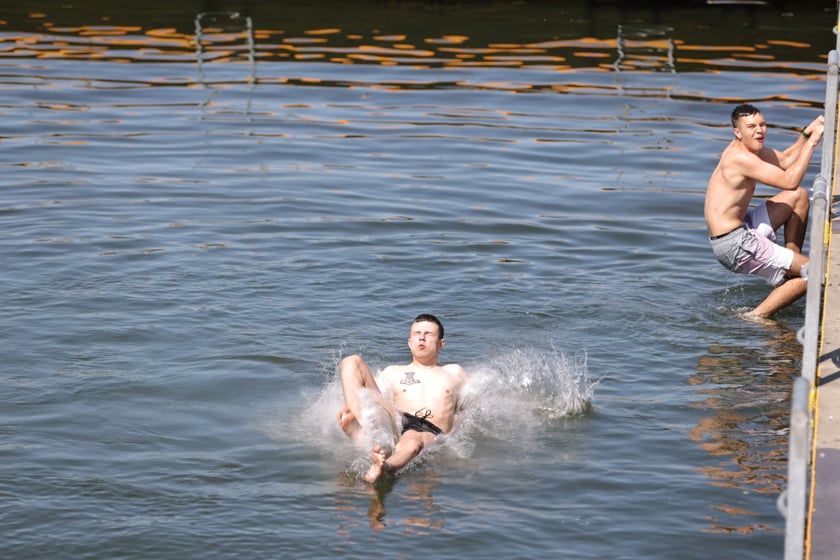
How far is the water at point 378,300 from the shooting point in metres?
8.08

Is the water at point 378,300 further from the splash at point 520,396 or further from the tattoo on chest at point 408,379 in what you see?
the tattoo on chest at point 408,379

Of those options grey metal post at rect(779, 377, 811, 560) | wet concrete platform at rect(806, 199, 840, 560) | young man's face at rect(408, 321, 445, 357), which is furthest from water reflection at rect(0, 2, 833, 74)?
grey metal post at rect(779, 377, 811, 560)

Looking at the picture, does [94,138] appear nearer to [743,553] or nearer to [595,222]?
[595,222]

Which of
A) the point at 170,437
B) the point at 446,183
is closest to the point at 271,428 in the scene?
the point at 170,437

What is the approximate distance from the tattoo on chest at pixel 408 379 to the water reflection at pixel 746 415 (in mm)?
2118

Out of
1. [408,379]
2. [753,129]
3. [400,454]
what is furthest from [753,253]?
[400,454]

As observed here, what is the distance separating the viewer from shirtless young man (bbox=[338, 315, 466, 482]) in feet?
29.9

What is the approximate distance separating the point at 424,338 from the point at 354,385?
0.76 metres

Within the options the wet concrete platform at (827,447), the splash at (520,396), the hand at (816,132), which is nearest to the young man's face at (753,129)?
the hand at (816,132)

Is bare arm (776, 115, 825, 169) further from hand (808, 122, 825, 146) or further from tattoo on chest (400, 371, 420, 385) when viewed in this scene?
tattoo on chest (400, 371, 420, 385)

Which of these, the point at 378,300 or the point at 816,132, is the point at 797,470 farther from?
the point at 378,300

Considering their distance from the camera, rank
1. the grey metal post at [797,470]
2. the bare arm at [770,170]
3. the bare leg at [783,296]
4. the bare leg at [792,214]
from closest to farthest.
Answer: the grey metal post at [797,470] < the bare arm at [770,170] < the bare leg at [783,296] < the bare leg at [792,214]

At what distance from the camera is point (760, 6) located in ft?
92.6

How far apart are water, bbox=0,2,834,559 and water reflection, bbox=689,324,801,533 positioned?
3 cm
